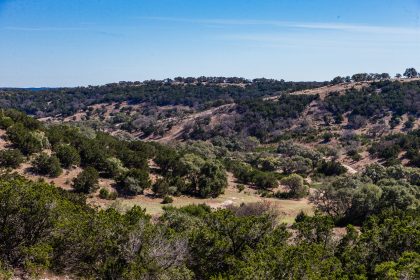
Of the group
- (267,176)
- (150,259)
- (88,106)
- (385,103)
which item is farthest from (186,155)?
(88,106)

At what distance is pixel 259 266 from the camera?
12.6m

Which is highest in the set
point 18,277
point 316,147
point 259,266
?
point 259,266

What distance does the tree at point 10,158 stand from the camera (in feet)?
106

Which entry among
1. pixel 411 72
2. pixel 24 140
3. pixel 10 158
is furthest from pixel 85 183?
pixel 411 72

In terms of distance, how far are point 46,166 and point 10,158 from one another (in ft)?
9.44

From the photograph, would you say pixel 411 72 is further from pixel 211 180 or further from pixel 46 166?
pixel 46 166

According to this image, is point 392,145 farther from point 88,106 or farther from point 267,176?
point 88,106

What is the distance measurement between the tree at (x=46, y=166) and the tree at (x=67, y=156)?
211cm

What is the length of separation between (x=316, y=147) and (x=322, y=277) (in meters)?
61.8

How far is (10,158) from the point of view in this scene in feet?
106

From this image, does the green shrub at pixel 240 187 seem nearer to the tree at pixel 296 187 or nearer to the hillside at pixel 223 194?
the hillside at pixel 223 194

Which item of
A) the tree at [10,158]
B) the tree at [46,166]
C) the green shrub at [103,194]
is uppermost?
the tree at [10,158]

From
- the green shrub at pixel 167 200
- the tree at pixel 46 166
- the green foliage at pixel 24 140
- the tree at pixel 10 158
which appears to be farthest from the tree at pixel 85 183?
the green foliage at pixel 24 140

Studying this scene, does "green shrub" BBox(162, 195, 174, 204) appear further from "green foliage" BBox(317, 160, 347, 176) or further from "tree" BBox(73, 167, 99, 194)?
"green foliage" BBox(317, 160, 347, 176)
